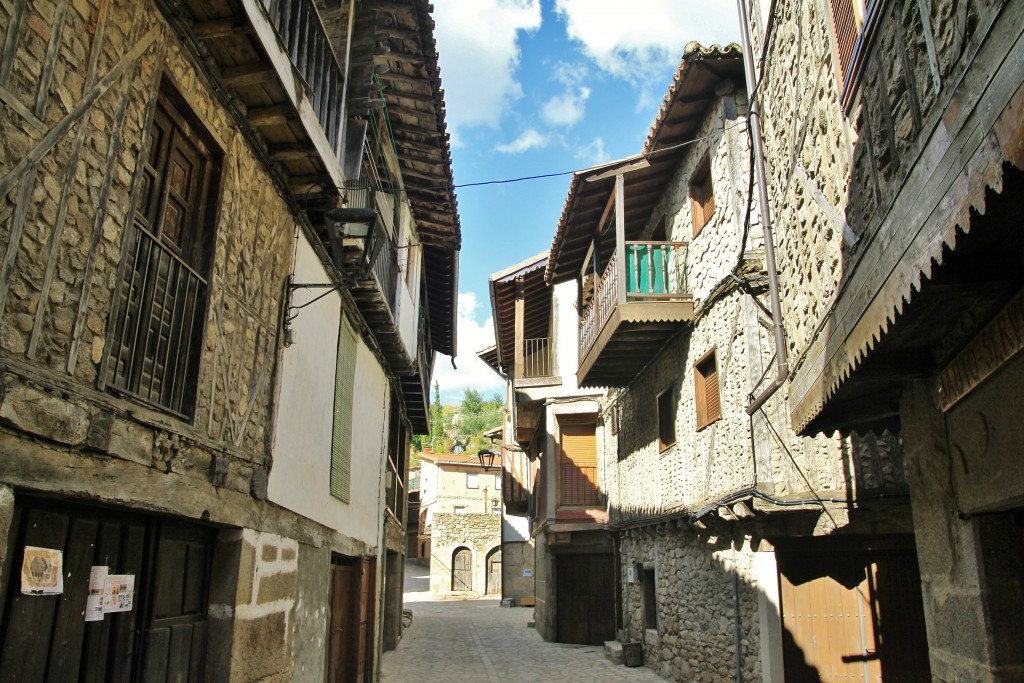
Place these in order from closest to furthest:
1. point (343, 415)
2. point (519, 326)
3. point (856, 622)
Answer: point (343, 415)
point (856, 622)
point (519, 326)

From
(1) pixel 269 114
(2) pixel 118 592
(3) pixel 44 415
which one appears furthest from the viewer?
(1) pixel 269 114

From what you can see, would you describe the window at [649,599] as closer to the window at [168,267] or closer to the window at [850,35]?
the window at [850,35]

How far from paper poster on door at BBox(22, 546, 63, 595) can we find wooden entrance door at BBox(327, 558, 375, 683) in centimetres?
504

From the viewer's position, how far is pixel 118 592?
370 centimetres

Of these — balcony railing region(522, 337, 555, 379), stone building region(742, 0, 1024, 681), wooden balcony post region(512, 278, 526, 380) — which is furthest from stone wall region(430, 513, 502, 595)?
stone building region(742, 0, 1024, 681)

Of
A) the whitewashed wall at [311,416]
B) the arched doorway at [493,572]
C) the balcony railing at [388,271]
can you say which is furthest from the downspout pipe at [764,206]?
the arched doorway at [493,572]

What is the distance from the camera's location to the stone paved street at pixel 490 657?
11.4 metres

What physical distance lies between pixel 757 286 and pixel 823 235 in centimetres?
396

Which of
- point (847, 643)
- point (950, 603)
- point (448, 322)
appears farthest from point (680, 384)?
point (950, 603)

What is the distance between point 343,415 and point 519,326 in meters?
10.1

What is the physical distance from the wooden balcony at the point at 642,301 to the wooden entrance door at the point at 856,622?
3.91 metres

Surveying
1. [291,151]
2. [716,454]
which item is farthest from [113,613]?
[716,454]

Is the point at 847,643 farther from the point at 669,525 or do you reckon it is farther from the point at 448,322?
the point at 448,322

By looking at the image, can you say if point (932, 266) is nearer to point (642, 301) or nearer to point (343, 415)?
point (343, 415)
